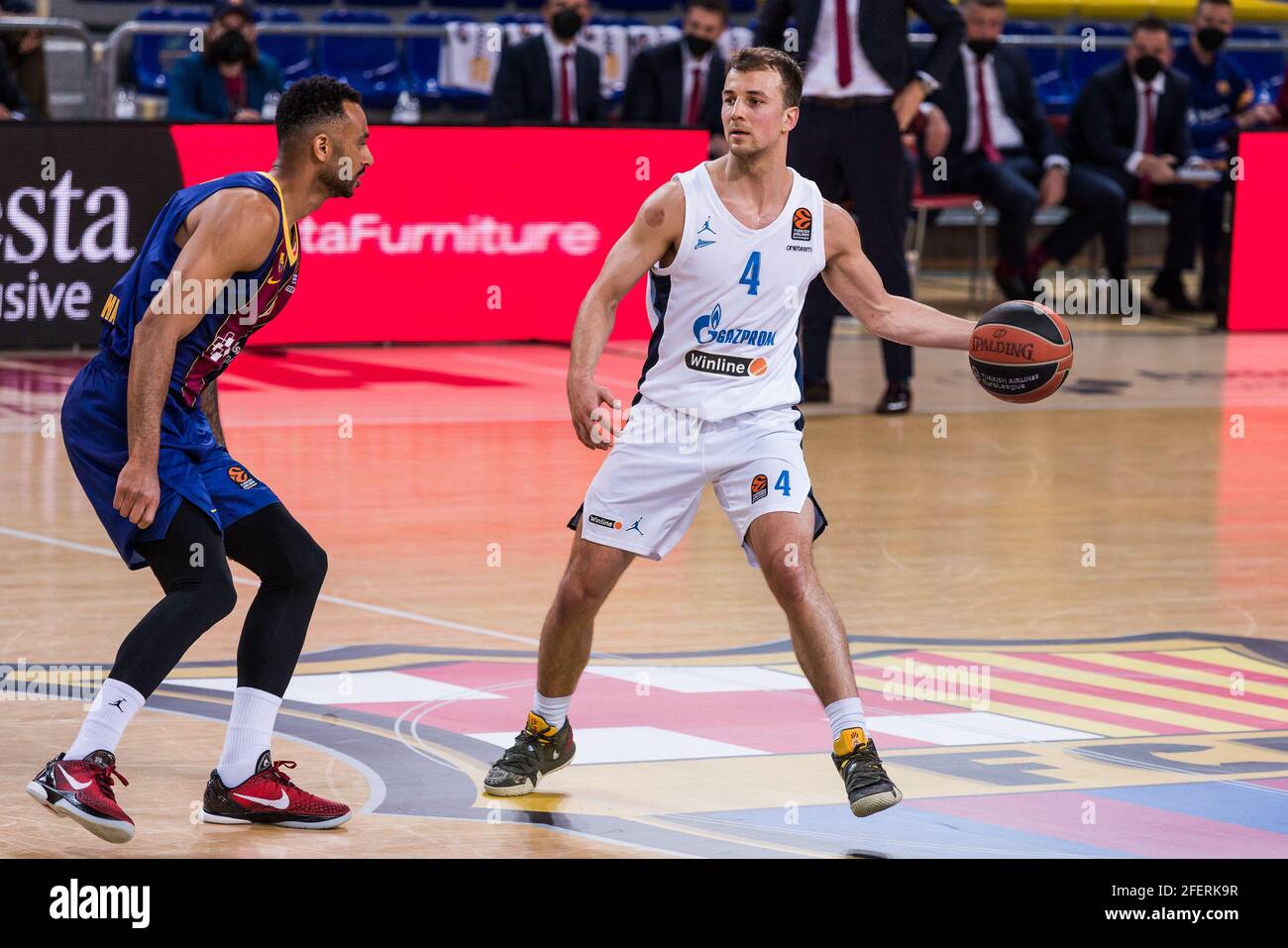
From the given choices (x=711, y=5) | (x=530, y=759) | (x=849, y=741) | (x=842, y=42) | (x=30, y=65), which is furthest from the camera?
(x=711, y=5)

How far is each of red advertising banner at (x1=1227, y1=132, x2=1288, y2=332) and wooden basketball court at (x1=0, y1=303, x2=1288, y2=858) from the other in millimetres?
3791

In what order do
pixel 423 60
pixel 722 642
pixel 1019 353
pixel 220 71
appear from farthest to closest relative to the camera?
1. pixel 423 60
2. pixel 220 71
3. pixel 722 642
4. pixel 1019 353

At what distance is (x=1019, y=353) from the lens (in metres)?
6.24

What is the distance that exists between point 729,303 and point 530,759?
4.36ft

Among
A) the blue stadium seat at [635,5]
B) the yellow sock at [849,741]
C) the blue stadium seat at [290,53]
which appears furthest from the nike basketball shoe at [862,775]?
the blue stadium seat at [635,5]

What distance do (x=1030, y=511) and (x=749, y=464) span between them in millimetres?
4758

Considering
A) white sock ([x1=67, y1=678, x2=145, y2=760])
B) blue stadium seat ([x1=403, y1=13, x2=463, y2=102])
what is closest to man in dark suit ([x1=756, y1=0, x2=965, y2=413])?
white sock ([x1=67, y1=678, x2=145, y2=760])

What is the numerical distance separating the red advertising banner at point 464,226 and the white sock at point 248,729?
926 centimetres

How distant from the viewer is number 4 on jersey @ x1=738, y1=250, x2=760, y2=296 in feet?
19.9

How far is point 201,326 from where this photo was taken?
562cm

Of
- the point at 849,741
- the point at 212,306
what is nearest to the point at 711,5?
the point at 212,306

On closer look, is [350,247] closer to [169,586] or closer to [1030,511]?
[1030,511]

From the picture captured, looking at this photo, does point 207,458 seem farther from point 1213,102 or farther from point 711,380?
point 1213,102
